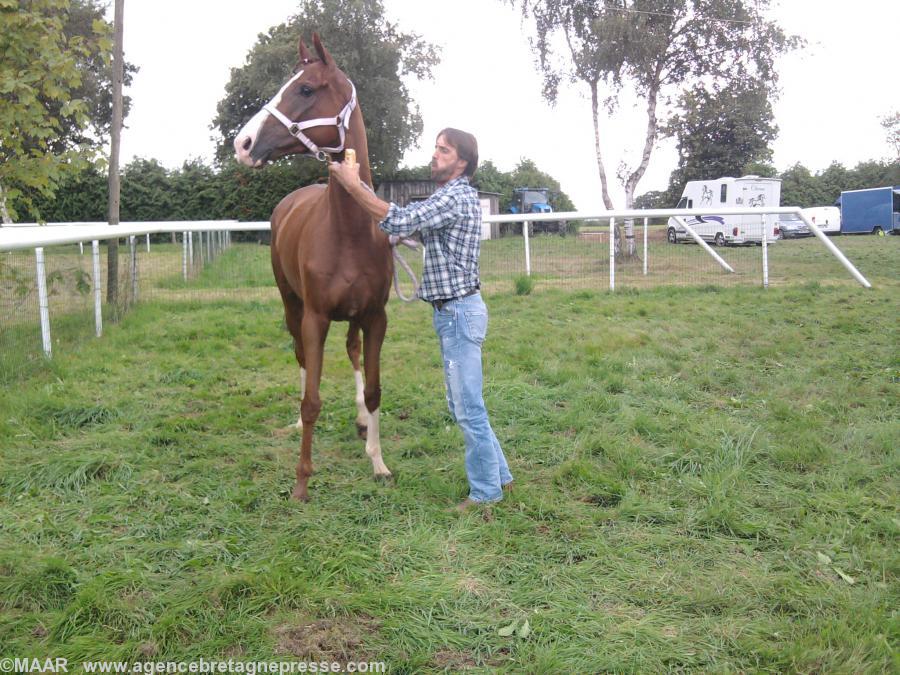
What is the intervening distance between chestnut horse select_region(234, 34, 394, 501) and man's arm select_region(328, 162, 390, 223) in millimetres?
339

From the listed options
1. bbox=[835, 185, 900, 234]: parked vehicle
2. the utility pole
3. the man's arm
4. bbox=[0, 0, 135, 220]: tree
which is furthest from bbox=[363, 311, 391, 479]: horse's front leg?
bbox=[835, 185, 900, 234]: parked vehicle

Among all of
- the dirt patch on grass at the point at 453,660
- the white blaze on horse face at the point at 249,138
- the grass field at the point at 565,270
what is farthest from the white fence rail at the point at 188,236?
the dirt patch on grass at the point at 453,660

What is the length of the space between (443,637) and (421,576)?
0.44 m

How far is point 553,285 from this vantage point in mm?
11594

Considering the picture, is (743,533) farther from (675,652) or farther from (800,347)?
(800,347)

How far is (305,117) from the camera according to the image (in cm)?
371

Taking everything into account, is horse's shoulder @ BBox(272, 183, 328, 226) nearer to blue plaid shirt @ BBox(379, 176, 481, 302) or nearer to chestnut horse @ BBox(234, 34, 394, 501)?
chestnut horse @ BBox(234, 34, 394, 501)

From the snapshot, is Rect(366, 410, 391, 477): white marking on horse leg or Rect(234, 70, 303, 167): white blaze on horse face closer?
Rect(234, 70, 303, 167): white blaze on horse face

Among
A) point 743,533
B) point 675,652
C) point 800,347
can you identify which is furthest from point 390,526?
point 800,347

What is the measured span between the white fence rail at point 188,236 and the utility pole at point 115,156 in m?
0.23

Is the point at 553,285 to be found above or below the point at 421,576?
above

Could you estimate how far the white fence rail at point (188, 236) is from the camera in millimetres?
6250

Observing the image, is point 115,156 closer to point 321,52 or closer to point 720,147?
point 321,52

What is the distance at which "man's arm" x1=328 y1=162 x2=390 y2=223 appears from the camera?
132 inches
